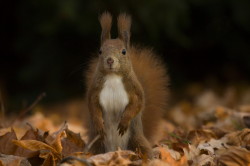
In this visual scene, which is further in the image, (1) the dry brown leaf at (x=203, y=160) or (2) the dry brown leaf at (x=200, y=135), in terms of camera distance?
(2) the dry brown leaf at (x=200, y=135)

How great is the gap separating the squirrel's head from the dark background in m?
2.60

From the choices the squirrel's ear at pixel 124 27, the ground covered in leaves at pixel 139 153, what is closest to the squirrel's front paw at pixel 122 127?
the ground covered in leaves at pixel 139 153

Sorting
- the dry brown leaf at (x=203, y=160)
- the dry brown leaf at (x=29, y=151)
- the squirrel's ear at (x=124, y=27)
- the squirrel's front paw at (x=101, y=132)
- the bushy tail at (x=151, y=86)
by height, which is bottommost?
the dry brown leaf at (x=203, y=160)

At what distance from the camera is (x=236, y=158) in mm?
2256

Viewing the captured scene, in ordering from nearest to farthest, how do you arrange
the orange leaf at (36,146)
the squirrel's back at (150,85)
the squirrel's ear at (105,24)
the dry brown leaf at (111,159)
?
1. the dry brown leaf at (111,159)
2. the orange leaf at (36,146)
3. the squirrel's ear at (105,24)
4. the squirrel's back at (150,85)

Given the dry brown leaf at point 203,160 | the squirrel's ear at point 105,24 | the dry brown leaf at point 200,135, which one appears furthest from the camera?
the dry brown leaf at point 200,135

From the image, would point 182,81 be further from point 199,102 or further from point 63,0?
point 63,0

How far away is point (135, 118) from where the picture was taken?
2672 mm

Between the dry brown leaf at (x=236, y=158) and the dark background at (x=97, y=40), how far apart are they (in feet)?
10.7

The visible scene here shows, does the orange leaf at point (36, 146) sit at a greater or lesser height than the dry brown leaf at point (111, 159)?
greater

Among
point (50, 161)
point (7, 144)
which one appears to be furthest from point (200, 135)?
point (7, 144)

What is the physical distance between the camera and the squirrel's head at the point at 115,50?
101 inches

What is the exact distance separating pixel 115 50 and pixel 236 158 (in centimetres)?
85

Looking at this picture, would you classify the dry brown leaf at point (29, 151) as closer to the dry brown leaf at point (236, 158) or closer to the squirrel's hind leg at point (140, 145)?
the squirrel's hind leg at point (140, 145)
